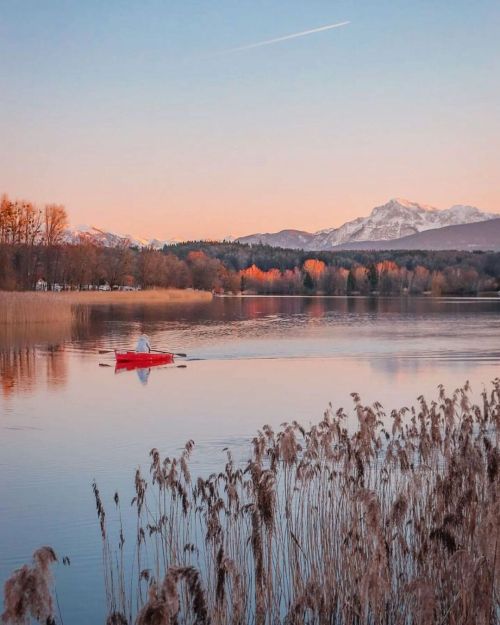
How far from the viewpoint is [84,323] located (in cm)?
4322

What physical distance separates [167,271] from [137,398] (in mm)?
95185

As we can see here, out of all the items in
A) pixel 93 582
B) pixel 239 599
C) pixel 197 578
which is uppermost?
pixel 197 578

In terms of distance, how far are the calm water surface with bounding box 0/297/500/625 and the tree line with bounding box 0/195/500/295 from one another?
3970cm

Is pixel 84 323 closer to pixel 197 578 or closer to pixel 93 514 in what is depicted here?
pixel 93 514

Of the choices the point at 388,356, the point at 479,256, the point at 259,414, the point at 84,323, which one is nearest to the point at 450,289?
the point at 479,256

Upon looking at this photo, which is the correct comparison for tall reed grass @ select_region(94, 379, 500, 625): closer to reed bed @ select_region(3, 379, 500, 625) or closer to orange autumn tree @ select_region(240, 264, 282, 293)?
reed bed @ select_region(3, 379, 500, 625)

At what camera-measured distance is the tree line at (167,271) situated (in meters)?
77.7

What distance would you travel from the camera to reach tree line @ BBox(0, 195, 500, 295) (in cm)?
7769

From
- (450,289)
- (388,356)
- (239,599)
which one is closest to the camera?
(239,599)

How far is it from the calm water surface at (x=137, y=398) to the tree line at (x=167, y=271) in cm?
3970

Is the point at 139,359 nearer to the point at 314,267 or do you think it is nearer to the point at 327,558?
the point at 327,558

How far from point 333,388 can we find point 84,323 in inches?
→ 1032

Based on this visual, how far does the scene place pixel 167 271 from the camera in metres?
113

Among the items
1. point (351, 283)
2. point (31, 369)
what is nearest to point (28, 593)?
point (31, 369)
